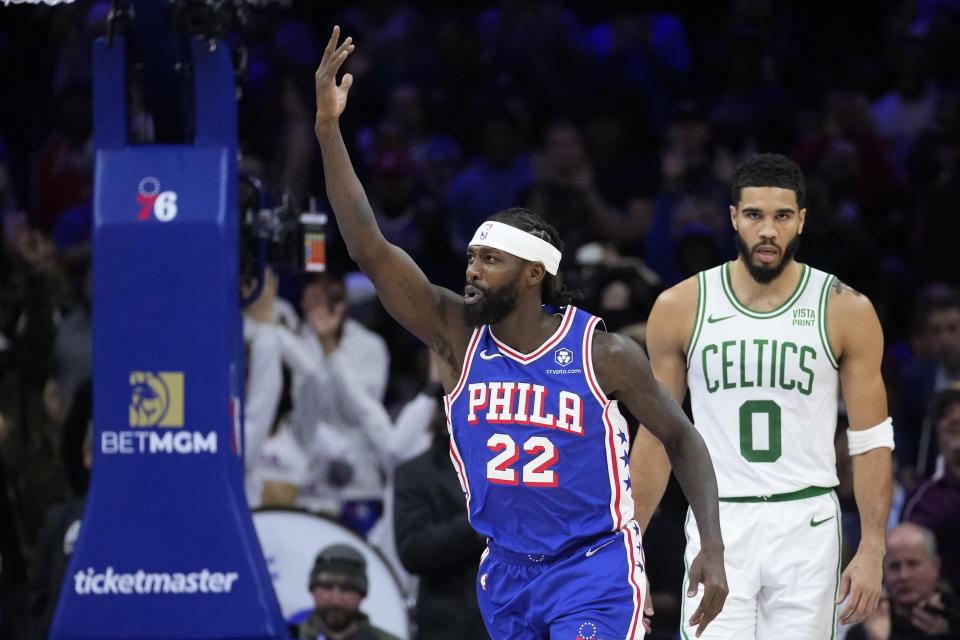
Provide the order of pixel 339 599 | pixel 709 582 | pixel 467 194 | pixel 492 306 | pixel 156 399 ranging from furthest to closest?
pixel 467 194, pixel 339 599, pixel 156 399, pixel 492 306, pixel 709 582

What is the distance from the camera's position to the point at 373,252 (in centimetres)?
526

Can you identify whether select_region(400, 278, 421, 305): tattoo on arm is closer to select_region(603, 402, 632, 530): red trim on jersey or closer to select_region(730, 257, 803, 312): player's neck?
select_region(603, 402, 632, 530): red trim on jersey

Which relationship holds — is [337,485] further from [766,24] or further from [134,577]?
[766,24]

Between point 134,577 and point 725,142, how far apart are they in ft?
20.3

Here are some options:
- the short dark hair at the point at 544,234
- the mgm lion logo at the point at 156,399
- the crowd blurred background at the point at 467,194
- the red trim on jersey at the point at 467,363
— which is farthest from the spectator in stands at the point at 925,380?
the red trim on jersey at the point at 467,363

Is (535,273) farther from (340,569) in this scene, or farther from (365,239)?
(340,569)

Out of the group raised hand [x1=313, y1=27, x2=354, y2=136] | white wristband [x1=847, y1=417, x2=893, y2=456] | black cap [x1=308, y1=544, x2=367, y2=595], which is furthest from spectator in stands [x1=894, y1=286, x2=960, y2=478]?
raised hand [x1=313, y1=27, x2=354, y2=136]

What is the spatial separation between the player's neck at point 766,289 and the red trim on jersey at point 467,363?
1330mm

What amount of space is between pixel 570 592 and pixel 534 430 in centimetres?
52

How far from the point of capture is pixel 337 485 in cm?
954

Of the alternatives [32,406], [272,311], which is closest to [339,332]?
[272,311]

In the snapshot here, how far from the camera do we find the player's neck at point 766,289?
20.6 feet

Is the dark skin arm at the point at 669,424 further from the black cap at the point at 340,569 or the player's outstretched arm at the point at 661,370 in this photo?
the black cap at the point at 340,569

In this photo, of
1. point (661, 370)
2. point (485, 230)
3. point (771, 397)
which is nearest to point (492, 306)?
point (485, 230)
